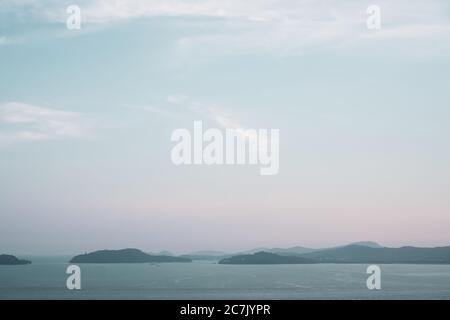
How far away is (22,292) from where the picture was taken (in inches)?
1806

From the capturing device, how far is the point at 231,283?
171ft
